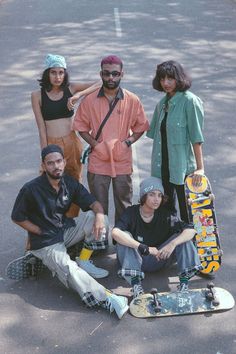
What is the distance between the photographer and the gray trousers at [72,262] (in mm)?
5297

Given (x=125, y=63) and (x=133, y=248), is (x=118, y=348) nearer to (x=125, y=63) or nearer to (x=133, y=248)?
(x=133, y=248)

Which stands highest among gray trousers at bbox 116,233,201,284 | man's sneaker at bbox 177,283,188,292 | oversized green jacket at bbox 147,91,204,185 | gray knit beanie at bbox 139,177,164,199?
oversized green jacket at bbox 147,91,204,185

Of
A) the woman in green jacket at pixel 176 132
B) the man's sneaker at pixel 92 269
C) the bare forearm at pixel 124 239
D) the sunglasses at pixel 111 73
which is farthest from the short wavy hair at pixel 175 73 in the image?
the man's sneaker at pixel 92 269

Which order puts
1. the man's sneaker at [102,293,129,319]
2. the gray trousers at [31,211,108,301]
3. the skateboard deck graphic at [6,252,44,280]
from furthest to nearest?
the skateboard deck graphic at [6,252,44,280] < the gray trousers at [31,211,108,301] < the man's sneaker at [102,293,129,319]

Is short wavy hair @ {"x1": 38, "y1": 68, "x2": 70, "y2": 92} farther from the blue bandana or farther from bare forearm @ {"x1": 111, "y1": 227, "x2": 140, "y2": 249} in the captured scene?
bare forearm @ {"x1": 111, "y1": 227, "x2": 140, "y2": 249}

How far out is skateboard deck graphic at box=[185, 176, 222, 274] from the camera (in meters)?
5.78

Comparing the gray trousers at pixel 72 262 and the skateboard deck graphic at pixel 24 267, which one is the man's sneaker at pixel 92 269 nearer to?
the gray trousers at pixel 72 262

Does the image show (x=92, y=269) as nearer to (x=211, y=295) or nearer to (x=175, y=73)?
(x=211, y=295)

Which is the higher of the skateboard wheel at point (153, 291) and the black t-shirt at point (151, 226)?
the black t-shirt at point (151, 226)

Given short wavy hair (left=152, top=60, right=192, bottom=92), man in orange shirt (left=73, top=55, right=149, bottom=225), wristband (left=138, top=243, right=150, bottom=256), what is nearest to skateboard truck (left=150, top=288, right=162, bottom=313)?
wristband (left=138, top=243, right=150, bottom=256)

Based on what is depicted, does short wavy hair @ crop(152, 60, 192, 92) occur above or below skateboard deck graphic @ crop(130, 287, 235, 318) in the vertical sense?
above

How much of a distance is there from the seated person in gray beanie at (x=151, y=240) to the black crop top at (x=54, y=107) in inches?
43.6

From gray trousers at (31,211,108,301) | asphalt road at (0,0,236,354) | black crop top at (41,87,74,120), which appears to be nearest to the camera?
asphalt road at (0,0,236,354)

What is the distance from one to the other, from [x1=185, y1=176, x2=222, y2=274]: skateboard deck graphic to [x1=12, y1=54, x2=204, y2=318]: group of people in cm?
10
